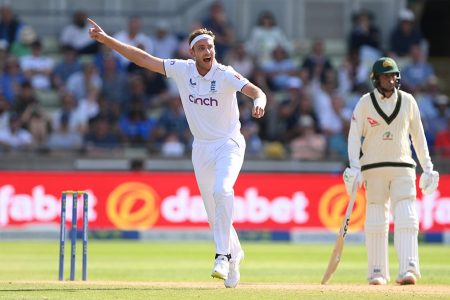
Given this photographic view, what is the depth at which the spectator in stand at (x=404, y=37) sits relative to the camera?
22562 millimetres

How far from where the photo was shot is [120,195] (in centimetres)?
1847

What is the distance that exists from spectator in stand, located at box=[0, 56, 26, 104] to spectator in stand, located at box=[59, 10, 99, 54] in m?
1.48

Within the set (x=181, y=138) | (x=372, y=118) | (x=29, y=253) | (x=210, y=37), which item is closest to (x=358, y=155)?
(x=372, y=118)

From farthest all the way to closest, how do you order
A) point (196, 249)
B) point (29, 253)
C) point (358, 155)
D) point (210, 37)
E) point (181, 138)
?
point (181, 138) < point (196, 249) < point (29, 253) < point (358, 155) < point (210, 37)

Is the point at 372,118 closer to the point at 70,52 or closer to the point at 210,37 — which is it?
the point at 210,37

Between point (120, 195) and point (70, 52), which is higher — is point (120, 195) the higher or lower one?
the lower one

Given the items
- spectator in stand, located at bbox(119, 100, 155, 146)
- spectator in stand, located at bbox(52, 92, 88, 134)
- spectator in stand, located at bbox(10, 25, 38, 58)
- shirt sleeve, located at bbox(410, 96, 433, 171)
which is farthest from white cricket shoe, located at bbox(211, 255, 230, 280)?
spectator in stand, located at bbox(10, 25, 38, 58)

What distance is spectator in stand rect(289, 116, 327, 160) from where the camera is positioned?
19.6 metres

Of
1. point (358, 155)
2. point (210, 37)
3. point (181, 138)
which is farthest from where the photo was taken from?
point (181, 138)

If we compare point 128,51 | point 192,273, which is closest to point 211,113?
point 128,51

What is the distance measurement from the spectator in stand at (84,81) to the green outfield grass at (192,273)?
3.57 m

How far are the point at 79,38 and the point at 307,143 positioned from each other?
497 cm

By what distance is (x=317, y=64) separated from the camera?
21531mm

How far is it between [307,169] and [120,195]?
10.0 feet
